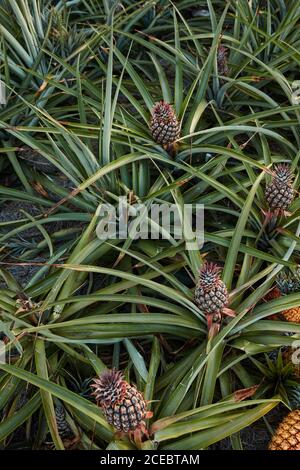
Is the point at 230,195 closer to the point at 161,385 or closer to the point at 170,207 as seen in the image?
the point at 170,207

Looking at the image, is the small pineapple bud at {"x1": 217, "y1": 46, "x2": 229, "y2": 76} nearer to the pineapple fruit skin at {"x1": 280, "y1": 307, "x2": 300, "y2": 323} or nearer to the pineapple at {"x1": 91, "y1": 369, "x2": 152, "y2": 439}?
the pineapple fruit skin at {"x1": 280, "y1": 307, "x2": 300, "y2": 323}

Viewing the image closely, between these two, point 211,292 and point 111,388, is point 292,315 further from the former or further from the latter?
point 111,388

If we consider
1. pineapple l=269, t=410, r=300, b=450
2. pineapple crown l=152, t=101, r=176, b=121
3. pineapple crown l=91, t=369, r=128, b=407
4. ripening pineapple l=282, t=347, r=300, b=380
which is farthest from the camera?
pineapple crown l=152, t=101, r=176, b=121

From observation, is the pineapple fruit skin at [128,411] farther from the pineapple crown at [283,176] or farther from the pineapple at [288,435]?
the pineapple crown at [283,176]

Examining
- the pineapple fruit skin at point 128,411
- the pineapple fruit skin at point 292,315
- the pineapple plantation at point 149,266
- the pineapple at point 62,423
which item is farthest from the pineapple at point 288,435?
the pineapple at point 62,423

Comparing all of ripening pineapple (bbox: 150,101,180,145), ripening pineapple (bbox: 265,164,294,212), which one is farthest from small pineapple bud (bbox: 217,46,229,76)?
ripening pineapple (bbox: 265,164,294,212)

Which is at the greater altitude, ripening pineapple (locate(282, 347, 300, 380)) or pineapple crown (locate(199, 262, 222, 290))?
pineapple crown (locate(199, 262, 222, 290))

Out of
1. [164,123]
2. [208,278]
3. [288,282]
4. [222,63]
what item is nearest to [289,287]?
[288,282]
